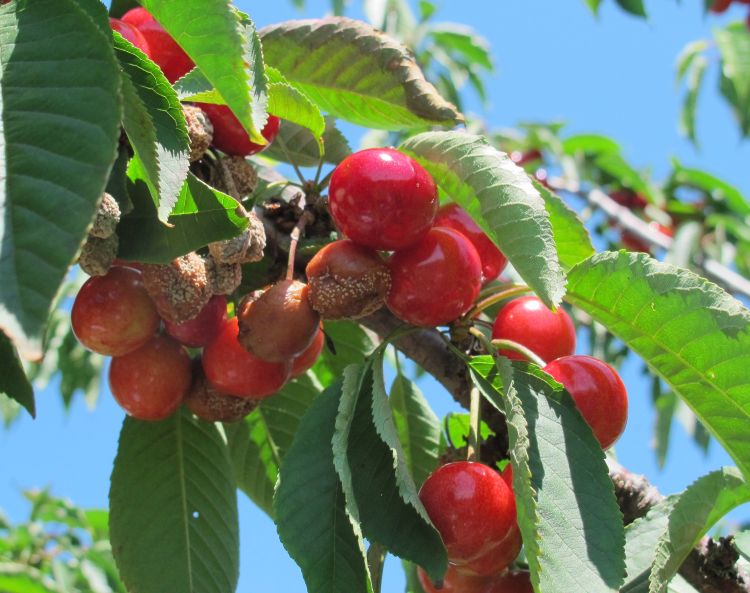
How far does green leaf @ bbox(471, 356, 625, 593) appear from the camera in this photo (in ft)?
3.08

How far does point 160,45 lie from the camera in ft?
4.04

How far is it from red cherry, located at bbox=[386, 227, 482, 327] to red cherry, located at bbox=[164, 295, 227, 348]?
0.26 meters

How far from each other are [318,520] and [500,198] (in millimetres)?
443

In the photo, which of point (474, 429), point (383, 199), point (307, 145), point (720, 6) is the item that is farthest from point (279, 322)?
point (720, 6)

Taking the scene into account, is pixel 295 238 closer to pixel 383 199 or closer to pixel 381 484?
pixel 383 199

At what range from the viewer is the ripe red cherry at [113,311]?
1192mm

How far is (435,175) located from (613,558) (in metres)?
0.54

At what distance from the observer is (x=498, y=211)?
1106mm

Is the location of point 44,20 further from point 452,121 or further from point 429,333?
point 429,333

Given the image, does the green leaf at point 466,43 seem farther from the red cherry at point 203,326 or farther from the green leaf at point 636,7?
the red cherry at point 203,326

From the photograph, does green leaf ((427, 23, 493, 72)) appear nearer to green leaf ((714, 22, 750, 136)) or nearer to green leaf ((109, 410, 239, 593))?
green leaf ((714, 22, 750, 136))

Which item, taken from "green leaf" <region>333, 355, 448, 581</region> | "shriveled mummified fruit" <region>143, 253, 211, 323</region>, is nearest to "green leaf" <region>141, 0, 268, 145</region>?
"shriveled mummified fruit" <region>143, 253, 211, 323</region>

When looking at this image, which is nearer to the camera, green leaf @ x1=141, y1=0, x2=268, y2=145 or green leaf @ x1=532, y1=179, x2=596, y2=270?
green leaf @ x1=141, y1=0, x2=268, y2=145

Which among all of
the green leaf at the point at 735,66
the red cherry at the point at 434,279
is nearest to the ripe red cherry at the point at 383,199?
the red cherry at the point at 434,279
